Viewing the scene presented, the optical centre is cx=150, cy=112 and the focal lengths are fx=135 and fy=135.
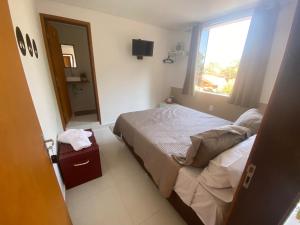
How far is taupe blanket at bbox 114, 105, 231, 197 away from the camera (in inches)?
54.8

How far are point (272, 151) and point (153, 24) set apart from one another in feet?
11.9

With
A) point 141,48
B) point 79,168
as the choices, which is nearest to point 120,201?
point 79,168

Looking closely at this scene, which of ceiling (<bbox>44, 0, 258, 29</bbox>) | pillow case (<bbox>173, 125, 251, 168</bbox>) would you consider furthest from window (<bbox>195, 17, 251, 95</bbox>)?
pillow case (<bbox>173, 125, 251, 168</bbox>)

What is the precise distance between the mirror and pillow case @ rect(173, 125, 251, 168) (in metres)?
4.19

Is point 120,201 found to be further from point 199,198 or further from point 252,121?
point 252,121

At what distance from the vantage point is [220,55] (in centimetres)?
300

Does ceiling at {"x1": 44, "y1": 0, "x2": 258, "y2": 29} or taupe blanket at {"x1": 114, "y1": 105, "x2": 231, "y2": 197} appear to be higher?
ceiling at {"x1": 44, "y1": 0, "x2": 258, "y2": 29}

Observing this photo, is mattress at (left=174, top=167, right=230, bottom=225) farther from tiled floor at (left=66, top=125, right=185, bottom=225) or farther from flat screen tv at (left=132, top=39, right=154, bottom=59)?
flat screen tv at (left=132, top=39, right=154, bottom=59)

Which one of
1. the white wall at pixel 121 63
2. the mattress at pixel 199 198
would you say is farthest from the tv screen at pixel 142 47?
the mattress at pixel 199 198

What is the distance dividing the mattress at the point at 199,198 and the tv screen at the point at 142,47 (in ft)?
9.35

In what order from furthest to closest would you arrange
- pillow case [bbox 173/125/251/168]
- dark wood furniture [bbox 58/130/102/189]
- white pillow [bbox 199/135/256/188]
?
1. dark wood furniture [bbox 58/130/102/189]
2. pillow case [bbox 173/125/251/168]
3. white pillow [bbox 199/135/256/188]

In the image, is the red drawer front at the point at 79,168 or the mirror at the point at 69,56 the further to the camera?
the mirror at the point at 69,56

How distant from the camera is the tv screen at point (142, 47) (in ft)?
10.3

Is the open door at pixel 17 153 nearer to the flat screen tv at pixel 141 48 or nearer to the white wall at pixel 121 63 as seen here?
the white wall at pixel 121 63
